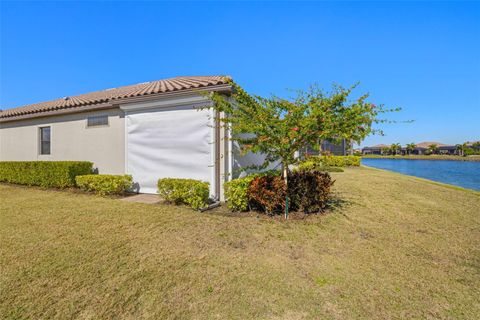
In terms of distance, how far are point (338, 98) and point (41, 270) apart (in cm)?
643

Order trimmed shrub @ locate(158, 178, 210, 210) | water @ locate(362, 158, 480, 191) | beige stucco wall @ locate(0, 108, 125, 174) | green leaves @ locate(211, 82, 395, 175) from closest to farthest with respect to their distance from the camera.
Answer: green leaves @ locate(211, 82, 395, 175)
trimmed shrub @ locate(158, 178, 210, 210)
beige stucco wall @ locate(0, 108, 125, 174)
water @ locate(362, 158, 480, 191)

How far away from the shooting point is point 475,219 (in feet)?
20.0

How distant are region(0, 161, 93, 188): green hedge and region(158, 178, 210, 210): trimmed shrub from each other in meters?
4.53

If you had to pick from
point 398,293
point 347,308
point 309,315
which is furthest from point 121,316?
point 398,293

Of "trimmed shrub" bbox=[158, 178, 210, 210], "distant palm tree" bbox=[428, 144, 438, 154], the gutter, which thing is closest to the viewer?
"trimmed shrub" bbox=[158, 178, 210, 210]

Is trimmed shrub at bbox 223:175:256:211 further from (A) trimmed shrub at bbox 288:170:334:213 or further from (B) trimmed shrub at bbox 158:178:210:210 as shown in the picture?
(A) trimmed shrub at bbox 288:170:334:213

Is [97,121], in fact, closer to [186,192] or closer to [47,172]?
[47,172]

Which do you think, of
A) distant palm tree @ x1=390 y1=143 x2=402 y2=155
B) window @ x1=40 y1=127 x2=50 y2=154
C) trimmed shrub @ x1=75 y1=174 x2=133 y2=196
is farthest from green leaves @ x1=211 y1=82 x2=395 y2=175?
distant palm tree @ x1=390 y1=143 x2=402 y2=155

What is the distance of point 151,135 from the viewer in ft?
26.8

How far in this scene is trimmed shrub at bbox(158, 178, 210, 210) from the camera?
637 cm

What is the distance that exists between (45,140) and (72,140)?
7.98ft

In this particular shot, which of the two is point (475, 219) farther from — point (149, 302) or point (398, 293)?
point (149, 302)

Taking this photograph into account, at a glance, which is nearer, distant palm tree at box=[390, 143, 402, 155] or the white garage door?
the white garage door

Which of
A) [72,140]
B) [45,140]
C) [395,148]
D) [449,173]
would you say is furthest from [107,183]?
[395,148]
